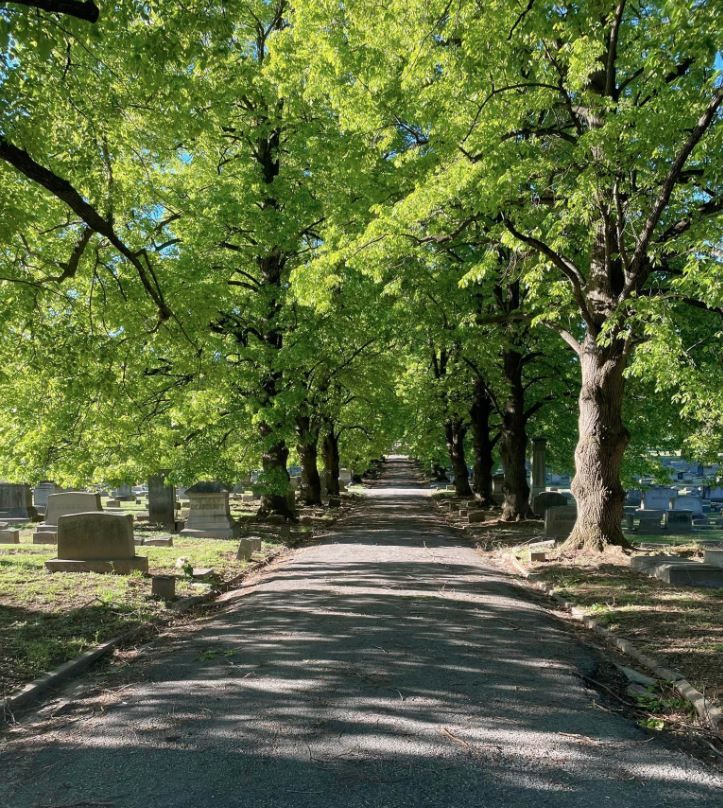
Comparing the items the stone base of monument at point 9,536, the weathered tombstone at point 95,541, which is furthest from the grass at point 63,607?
the stone base of monument at point 9,536

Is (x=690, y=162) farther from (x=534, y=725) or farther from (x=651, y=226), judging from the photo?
(x=534, y=725)

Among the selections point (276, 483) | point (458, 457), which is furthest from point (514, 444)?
point (458, 457)

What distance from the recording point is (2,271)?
922 cm

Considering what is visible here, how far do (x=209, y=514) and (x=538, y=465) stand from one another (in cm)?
1280

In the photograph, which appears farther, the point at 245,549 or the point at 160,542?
the point at 160,542

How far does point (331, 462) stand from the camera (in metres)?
36.1

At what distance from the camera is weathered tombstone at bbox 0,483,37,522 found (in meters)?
21.4

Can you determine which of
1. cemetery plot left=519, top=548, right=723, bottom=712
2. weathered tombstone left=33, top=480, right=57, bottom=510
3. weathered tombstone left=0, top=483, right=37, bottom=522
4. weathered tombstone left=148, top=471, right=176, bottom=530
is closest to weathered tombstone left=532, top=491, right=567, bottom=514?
cemetery plot left=519, top=548, right=723, bottom=712

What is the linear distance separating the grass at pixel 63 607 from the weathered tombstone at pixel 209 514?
14.6 ft

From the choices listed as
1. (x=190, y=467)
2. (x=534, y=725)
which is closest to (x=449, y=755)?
(x=534, y=725)

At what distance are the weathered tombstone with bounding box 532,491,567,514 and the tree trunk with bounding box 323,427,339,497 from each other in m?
13.7

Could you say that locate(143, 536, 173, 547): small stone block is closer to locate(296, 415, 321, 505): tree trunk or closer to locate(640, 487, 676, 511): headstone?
locate(296, 415, 321, 505): tree trunk

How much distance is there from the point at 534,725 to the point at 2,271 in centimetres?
866

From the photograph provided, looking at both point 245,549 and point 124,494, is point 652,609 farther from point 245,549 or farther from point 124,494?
point 124,494
